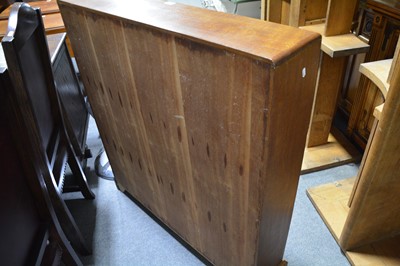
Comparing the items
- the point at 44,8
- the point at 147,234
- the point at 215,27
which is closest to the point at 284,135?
the point at 215,27

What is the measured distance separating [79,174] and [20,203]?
2.44 feet

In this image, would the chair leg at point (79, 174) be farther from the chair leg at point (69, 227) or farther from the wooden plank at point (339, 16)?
the wooden plank at point (339, 16)

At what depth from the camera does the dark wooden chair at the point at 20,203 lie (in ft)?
2.69

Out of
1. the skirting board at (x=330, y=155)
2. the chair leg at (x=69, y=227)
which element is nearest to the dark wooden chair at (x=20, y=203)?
the chair leg at (x=69, y=227)

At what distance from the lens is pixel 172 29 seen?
0.75 metres

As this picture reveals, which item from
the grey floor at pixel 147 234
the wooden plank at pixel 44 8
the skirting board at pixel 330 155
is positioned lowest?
the grey floor at pixel 147 234

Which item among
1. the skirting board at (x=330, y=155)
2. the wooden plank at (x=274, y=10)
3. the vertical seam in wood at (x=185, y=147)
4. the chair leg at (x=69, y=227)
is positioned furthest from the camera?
the wooden plank at (x=274, y=10)

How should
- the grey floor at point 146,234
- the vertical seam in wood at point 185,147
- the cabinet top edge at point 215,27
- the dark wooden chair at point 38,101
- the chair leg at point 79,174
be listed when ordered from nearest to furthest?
1. the cabinet top edge at point 215,27
2. the vertical seam in wood at point 185,147
3. the dark wooden chair at point 38,101
4. the grey floor at point 146,234
5. the chair leg at point 79,174

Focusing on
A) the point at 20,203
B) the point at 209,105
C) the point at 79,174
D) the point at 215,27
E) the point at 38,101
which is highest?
the point at 215,27

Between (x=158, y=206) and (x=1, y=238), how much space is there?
0.76m

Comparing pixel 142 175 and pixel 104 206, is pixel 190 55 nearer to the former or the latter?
pixel 142 175

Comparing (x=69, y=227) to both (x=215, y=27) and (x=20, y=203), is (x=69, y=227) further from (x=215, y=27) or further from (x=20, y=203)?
(x=215, y=27)

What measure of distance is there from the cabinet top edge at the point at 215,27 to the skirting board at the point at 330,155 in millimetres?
1259

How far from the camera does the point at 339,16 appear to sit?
59.0 inches
